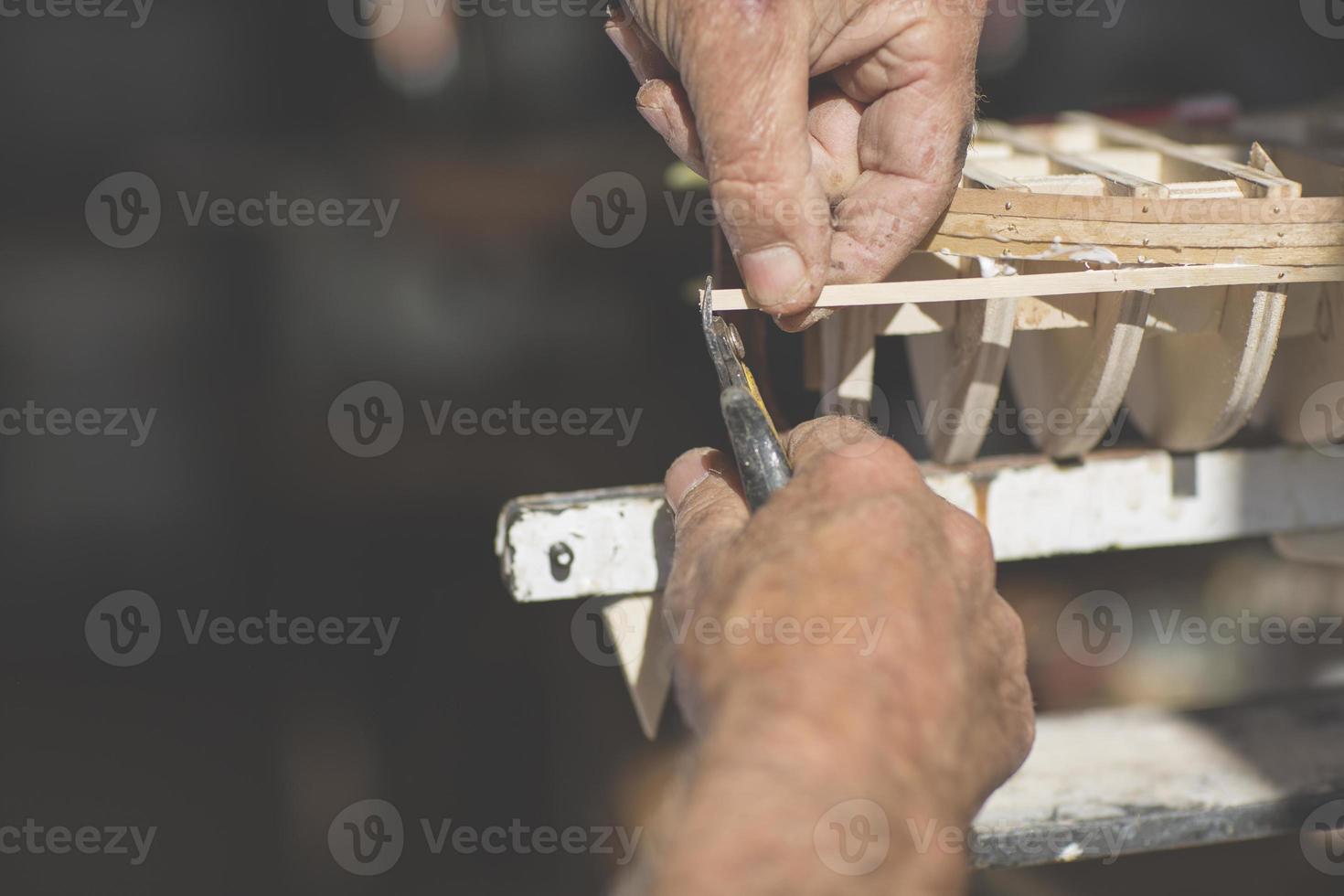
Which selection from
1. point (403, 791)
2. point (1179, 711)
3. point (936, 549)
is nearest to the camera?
point (936, 549)

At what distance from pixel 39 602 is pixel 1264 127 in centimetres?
292

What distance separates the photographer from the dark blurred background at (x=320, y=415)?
7.88ft

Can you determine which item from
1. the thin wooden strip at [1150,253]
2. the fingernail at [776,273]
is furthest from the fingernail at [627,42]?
the thin wooden strip at [1150,253]

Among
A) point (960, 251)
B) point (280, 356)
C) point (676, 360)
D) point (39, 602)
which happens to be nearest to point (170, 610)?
point (39, 602)

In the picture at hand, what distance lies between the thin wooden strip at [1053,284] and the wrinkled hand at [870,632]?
25cm

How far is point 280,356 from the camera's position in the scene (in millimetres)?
2764

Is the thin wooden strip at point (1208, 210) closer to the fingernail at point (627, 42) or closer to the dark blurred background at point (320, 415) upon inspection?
the fingernail at point (627, 42)

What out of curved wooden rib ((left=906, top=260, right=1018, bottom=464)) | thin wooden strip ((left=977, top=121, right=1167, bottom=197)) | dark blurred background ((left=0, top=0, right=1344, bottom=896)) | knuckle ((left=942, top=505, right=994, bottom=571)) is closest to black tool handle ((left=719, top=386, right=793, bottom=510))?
knuckle ((left=942, top=505, right=994, bottom=571))

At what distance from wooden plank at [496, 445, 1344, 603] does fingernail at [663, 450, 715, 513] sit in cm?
22

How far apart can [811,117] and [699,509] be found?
0.56m

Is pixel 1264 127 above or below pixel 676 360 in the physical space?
Result: above

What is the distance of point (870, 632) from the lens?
2.39ft

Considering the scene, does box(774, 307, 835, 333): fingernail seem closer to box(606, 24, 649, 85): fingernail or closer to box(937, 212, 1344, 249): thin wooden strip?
box(937, 212, 1344, 249): thin wooden strip

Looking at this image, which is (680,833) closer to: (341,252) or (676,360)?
(676,360)
